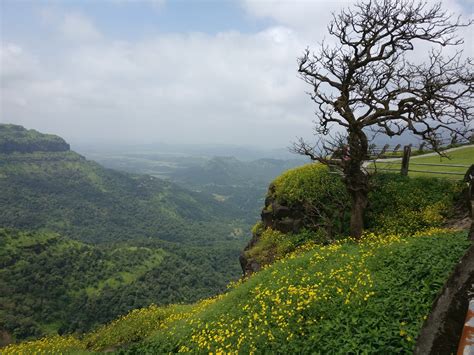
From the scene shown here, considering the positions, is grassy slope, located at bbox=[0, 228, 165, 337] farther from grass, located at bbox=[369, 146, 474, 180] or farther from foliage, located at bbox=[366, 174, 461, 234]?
grass, located at bbox=[369, 146, 474, 180]

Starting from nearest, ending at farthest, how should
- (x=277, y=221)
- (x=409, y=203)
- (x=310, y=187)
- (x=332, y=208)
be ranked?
(x=409, y=203), (x=332, y=208), (x=310, y=187), (x=277, y=221)

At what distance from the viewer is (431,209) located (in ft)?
53.6

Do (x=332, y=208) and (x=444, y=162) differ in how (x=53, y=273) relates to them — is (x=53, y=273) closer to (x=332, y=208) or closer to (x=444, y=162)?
(x=332, y=208)

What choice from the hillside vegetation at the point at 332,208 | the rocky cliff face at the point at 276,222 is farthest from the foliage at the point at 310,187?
the rocky cliff face at the point at 276,222

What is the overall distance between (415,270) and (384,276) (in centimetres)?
93

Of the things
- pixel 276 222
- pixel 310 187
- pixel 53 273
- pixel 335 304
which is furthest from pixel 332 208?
pixel 53 273

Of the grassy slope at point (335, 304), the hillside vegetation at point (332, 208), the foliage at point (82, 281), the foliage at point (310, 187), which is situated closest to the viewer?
the grassy slope at point (335, 304)

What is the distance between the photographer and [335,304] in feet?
29.8

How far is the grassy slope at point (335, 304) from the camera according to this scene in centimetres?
745

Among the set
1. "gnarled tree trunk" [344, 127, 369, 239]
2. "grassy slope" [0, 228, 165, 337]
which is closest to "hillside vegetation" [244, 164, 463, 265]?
"gnarled tree trunk" [344, 127, 369, 239]

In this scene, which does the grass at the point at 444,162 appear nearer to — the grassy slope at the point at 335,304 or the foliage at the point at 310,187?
the foliage at the point at 310,187

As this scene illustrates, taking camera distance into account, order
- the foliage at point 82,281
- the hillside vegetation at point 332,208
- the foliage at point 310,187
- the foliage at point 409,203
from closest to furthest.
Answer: the foliage at point 409,203 < the hillside vegetation at point 332,208 < the foliage at point 310,187 < the foliage at point 82,281

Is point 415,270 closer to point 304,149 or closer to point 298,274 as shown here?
point 298,274

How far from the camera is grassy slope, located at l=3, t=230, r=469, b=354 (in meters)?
7.45
